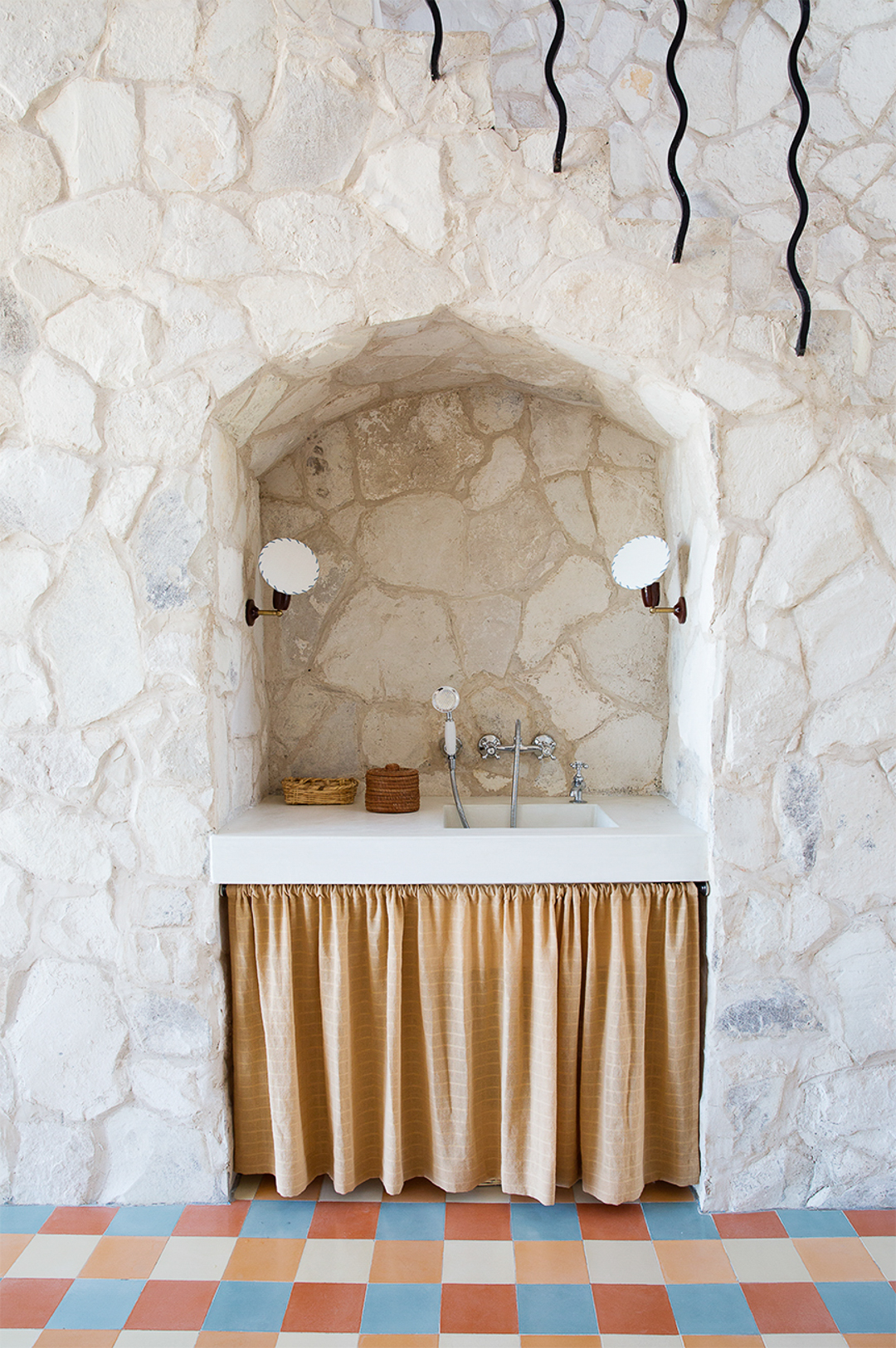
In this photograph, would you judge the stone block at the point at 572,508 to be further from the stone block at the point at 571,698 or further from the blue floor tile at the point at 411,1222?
the blue floor tile at the point at 411,1222

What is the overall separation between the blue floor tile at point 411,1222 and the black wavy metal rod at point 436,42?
2.71 metres

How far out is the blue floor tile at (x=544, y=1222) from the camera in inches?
82.0

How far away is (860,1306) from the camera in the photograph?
1.86m

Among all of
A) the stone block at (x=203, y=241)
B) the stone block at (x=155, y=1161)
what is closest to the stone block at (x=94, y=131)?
the stone block at (x=203, y=241)

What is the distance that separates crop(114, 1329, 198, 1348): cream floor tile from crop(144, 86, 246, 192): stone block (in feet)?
8.30

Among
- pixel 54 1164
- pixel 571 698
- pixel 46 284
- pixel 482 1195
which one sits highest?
pixel 46 284

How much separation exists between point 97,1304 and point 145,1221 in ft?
0.84

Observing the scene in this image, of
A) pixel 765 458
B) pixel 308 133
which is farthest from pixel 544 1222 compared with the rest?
pixel 308 133

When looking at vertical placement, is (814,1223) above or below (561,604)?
below

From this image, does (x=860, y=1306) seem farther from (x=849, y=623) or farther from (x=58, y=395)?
(x=58, y=395)

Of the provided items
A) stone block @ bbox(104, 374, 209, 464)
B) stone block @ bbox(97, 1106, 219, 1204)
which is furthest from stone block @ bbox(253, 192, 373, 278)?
stone block @ bbox(97, 1106, 219, 1204)

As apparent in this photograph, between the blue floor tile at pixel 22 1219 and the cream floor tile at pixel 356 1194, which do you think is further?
the cream floor tile at pixel 356 1194

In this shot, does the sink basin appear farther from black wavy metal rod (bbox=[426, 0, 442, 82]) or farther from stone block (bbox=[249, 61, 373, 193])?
black wavy metal rod (bbox=[426, 0, 442, 82])

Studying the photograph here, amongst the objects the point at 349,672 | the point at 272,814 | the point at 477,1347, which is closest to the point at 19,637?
the point at 272,814
